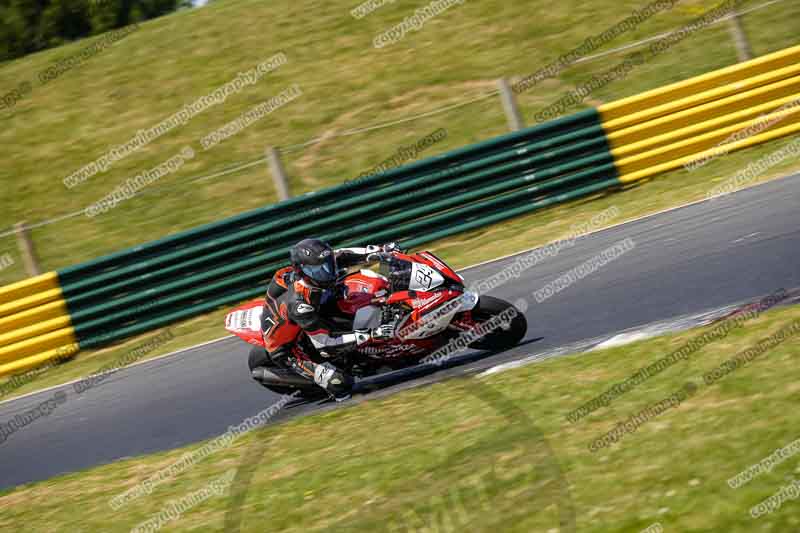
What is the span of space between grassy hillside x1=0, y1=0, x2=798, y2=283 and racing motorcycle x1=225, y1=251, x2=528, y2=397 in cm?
920

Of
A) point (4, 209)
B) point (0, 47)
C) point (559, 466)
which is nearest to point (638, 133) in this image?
point (559, 466)

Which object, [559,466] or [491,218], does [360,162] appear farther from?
[559,466]

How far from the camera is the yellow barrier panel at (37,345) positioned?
13.1 meters

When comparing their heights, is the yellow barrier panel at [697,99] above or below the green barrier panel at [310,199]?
below

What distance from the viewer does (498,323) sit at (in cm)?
838

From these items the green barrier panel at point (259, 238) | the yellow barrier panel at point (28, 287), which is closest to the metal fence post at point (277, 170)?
the green barrier panel at point (259, 238)

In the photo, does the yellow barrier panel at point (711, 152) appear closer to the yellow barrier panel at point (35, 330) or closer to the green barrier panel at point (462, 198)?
the green barrier panel at point (462, 198)

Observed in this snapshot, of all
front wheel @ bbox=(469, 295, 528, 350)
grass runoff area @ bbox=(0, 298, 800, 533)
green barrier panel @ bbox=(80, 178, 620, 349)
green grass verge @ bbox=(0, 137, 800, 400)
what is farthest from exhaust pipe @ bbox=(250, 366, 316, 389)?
green barrier panel @ bbox=(80, 178, 620, 349)

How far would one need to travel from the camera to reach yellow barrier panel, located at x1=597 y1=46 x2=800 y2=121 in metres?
13.6

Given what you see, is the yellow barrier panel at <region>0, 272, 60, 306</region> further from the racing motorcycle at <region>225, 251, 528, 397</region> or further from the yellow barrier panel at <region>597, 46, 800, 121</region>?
the yellow barrier panel at <region>597, 46, 800, 121</region>

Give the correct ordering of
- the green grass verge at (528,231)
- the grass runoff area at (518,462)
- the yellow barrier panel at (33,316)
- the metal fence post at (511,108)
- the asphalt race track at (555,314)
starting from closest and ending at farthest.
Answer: the grass runoff area at (518,462) → the asphalt race track at (555,314) → the green grass verge at (528,231) → the yellow barrier panel at (33,316) → the metal fence post at (511,108)

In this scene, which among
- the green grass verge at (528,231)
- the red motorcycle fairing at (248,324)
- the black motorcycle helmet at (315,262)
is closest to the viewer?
the black motorcycle helmet at (315,262)

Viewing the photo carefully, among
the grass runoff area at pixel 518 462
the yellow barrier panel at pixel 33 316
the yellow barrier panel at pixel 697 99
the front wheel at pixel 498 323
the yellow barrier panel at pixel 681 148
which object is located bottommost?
the grass runoff area at pixel 518 462

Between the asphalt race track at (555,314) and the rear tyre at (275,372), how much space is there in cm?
17
